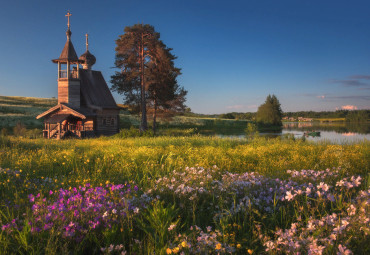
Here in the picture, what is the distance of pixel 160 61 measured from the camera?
3253 centimetres

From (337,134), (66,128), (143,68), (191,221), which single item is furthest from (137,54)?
(337,134)

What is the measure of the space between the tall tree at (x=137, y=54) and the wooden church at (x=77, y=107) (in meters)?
3.87

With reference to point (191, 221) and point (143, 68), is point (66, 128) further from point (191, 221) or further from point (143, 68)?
point (191, 221)

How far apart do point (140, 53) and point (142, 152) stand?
976 inches

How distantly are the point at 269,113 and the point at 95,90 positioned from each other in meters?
63.1

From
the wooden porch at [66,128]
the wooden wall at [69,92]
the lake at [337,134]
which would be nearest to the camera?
the lake at [337,134]

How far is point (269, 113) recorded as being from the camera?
84.1 metres

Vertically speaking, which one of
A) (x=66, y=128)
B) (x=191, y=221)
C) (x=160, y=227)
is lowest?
(x=191, y=221)

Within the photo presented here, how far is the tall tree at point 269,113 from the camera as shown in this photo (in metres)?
84.1

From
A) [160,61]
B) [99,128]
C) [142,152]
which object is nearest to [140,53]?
[160,61]

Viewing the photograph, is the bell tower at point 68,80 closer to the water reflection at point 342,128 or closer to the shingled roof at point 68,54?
the shingled roof at point 68,54

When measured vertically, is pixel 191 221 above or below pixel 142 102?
below

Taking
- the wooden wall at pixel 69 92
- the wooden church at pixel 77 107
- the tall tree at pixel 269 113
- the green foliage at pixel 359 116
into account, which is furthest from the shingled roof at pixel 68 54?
the green foliage at pixel 359 116

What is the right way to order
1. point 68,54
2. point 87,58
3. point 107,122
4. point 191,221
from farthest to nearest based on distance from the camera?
1. point 87,58
2. point 107,122
3. point 68,54
4. point 191,221
